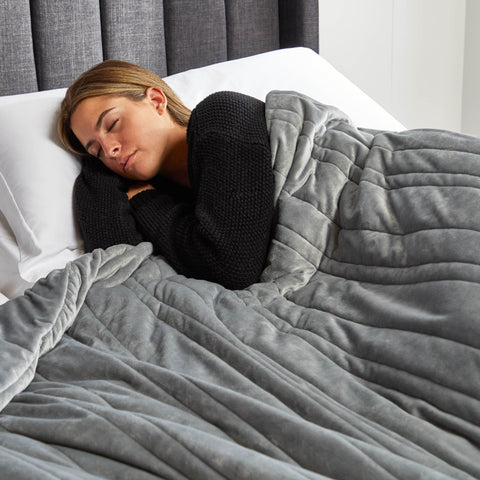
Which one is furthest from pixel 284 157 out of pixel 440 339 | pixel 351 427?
pixel 351 427

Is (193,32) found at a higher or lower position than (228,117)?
higher

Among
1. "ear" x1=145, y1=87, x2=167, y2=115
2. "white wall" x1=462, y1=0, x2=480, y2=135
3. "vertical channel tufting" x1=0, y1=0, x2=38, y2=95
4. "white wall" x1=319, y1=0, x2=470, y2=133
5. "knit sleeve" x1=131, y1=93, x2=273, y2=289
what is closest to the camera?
"knit sleeve" x1=131, y1=93, x2=273, y2=289

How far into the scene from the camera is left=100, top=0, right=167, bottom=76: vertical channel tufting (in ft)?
5.81

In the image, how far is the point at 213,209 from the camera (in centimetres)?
125

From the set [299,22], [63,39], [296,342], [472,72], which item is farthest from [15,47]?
[472,72]

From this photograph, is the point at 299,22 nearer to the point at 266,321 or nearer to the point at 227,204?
the point at 227,204

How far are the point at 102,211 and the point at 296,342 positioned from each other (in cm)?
59

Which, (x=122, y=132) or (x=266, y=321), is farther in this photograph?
(x=122, y=132)

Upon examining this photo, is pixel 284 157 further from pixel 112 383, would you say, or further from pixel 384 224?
pixel 112 383

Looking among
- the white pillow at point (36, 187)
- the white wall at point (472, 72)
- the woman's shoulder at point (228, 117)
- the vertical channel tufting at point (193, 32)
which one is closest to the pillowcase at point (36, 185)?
the white pillow at point (36, 187)

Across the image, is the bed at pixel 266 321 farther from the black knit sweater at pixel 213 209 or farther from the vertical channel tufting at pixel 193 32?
the vertical channel tufting at pixel 193 32

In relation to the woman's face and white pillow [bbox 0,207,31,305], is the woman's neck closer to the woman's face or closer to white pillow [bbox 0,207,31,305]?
the woman's face

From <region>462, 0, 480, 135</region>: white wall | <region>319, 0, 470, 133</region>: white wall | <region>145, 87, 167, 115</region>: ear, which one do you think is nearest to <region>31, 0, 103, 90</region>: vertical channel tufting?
<region>145, 87, 167, 115</region>: ear

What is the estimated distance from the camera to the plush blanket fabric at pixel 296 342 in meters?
0.73
